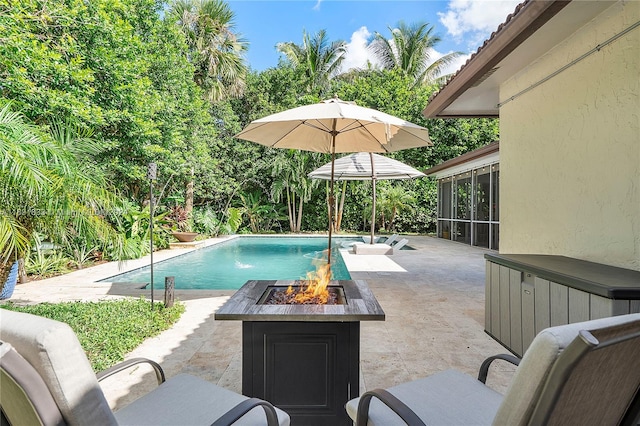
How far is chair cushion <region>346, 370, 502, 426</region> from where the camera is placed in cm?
165

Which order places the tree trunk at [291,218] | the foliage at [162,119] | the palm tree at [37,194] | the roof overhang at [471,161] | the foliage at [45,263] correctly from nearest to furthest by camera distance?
the palm tree at [37,194] < the foliage at [162,119] < the foliage at [45,263] < the roof overhang at [471,161] < the tree trunk at [291,218]

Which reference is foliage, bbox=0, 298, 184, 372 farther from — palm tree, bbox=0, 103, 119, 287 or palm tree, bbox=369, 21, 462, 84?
palm tree, bbox=369, 21, 462, 84

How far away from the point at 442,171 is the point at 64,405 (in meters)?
16.5

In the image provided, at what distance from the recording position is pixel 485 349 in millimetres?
3576

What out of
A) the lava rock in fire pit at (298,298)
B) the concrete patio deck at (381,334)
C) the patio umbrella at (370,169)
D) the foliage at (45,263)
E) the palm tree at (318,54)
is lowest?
the concrete patio deck at (381,334)

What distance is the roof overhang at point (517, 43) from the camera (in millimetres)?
3186

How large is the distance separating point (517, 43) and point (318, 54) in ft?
64.0

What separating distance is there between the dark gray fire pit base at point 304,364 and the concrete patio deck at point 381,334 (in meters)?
0.60

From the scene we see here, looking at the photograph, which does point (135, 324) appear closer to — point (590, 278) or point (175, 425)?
point (175, 425)

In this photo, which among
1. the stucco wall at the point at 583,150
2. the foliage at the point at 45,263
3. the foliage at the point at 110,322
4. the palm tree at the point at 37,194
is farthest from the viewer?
the foliage at the point at 45,263

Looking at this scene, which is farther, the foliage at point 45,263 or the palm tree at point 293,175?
the palm tree at point 293,175

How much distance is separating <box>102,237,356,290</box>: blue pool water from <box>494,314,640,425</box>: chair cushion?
20.5 feet

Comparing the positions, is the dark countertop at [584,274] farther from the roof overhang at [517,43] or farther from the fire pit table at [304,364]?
the roof overhang at [517,43]

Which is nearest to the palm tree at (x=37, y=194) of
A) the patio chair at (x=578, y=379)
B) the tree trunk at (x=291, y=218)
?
the patio chair at (x=578, y=379)
